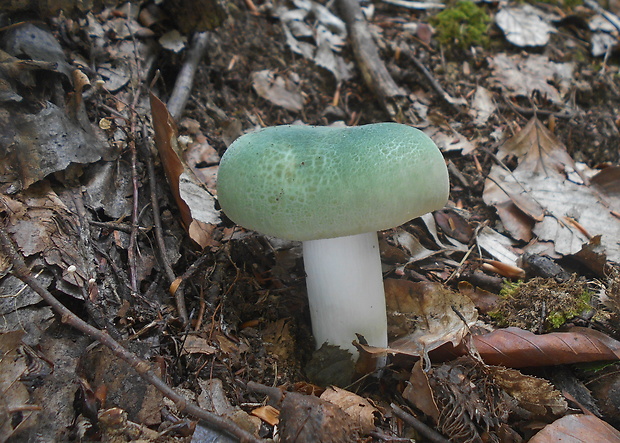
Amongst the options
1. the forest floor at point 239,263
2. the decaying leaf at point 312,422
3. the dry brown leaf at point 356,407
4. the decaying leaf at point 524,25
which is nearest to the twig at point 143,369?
the forest floor at point 239,263

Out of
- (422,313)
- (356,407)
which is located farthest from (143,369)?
(422,313)

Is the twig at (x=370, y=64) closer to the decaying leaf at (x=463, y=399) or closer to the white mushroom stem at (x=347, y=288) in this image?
the white mushroom stem at (x=347, y=288)

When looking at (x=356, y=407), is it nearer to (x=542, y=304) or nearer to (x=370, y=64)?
(x=542, y=304)

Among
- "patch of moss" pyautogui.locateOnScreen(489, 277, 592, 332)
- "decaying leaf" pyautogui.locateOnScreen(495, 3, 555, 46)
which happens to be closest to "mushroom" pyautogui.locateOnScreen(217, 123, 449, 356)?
"patch of moss" pyautogui.locateOnScreen(489, 277, 592, 332)

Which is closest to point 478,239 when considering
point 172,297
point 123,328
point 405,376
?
A: point 405,376

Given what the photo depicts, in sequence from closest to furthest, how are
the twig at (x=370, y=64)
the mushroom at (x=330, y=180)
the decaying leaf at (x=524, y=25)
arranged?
the mushroom at (x=330, y=180)
the twig at (x=370, y=64)
the decaying leaf at (x=524, y=25)
